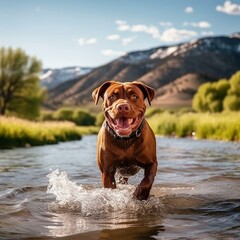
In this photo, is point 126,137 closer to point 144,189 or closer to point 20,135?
point 144,189

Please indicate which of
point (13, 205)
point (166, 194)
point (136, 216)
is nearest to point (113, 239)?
point (136, 216)

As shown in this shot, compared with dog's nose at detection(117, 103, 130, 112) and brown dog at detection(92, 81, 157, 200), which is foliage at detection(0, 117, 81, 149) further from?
dog's nose at detection(117, 103, 130, 112)

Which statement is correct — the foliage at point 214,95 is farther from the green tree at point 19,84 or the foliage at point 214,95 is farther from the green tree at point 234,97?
the green tree at point 19,84

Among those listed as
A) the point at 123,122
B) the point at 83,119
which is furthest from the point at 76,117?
the point at 123,122

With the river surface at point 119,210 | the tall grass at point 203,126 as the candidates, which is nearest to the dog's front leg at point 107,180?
the river surface at point 119,210

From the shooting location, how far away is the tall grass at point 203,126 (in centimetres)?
2242

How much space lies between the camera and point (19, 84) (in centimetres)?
4381

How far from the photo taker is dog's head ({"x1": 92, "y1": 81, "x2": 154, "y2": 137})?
4.83 meters

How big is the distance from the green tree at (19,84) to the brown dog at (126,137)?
125ft

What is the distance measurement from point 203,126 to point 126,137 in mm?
21640

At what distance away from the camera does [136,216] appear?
183 inches

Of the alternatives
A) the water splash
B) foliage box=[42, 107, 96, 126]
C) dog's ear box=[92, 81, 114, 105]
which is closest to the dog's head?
dog's ear box=[92, 81, 114, 105]

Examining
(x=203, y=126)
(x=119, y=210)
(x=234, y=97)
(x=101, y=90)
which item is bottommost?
A: (x=119, y=210)

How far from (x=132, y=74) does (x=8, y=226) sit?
196 meters
